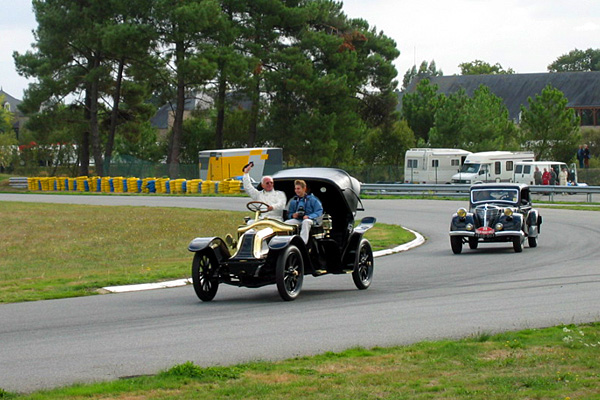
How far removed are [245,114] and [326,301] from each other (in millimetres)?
58289

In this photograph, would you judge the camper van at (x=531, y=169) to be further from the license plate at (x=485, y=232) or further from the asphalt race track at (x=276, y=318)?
the asphalt race track at (x=276, y=318)

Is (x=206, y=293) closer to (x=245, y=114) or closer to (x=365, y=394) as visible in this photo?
(x=365, y=394)

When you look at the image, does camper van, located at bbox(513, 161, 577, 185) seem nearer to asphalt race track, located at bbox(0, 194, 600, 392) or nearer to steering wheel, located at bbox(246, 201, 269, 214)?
asphalt race track, located at bbox(0, 194, 600, 392)

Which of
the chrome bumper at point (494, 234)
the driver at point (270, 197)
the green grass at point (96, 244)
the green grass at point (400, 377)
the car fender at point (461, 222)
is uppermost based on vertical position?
the driver at point (270, 197)

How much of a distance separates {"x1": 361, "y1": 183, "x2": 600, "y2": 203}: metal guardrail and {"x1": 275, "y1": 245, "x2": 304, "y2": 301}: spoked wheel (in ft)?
105

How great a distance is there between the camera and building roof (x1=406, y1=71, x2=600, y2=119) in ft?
346

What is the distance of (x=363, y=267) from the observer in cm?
1418

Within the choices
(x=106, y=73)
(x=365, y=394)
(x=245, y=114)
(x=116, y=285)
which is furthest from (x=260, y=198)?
(x=245, y=114)

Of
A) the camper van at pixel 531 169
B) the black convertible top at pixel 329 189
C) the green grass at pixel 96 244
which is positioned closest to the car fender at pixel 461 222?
the green grass at pixel 96 244

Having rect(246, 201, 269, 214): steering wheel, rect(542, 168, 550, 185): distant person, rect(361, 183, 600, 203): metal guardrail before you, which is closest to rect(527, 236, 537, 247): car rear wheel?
rect(246, 201, 269, 214): steering wheel

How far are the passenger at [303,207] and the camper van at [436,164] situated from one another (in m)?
45.6

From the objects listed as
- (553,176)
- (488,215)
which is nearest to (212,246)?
(488,215)

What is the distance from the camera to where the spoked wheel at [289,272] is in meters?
12.2

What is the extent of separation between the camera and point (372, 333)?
31.6ft
